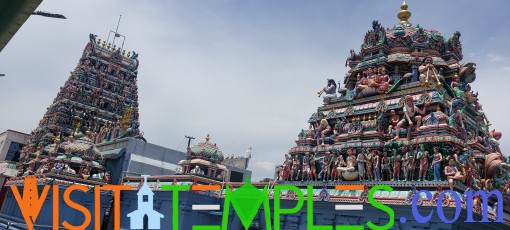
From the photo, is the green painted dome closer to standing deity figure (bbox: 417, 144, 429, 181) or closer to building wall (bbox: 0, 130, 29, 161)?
standing deity figure (bbox: 417, 144, 429, 181)

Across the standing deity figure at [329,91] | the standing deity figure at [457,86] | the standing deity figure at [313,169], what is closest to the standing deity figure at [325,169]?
the standing deity figure at [313,169]

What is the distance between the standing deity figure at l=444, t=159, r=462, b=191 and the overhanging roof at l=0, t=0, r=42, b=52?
15.4m

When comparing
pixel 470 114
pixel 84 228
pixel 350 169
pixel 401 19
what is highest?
pixel 401 19

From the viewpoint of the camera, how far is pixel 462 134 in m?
18.1

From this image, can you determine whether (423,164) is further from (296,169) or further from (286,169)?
(286,169)

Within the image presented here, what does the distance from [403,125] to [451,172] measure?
3.78m

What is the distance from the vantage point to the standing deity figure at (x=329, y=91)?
2397 cm

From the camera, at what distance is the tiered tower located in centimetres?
1697

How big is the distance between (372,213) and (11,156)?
5384 centimetres

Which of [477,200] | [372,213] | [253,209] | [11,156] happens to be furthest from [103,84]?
[477,200]

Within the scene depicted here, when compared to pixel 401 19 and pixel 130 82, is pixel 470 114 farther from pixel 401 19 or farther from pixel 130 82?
pixel 130 82

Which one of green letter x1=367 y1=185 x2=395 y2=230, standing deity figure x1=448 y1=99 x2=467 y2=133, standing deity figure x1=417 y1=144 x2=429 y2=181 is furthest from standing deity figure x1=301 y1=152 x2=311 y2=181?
standing deity figure x1=448 y1=99 x2=467 y2=133

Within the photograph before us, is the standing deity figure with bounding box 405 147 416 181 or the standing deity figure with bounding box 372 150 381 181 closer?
the standing deity figure with bounding box 405 147 416 181

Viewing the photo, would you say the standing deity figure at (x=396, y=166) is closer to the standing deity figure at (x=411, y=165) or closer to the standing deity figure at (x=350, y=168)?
the standing deity figure at (x=411, y=165)
